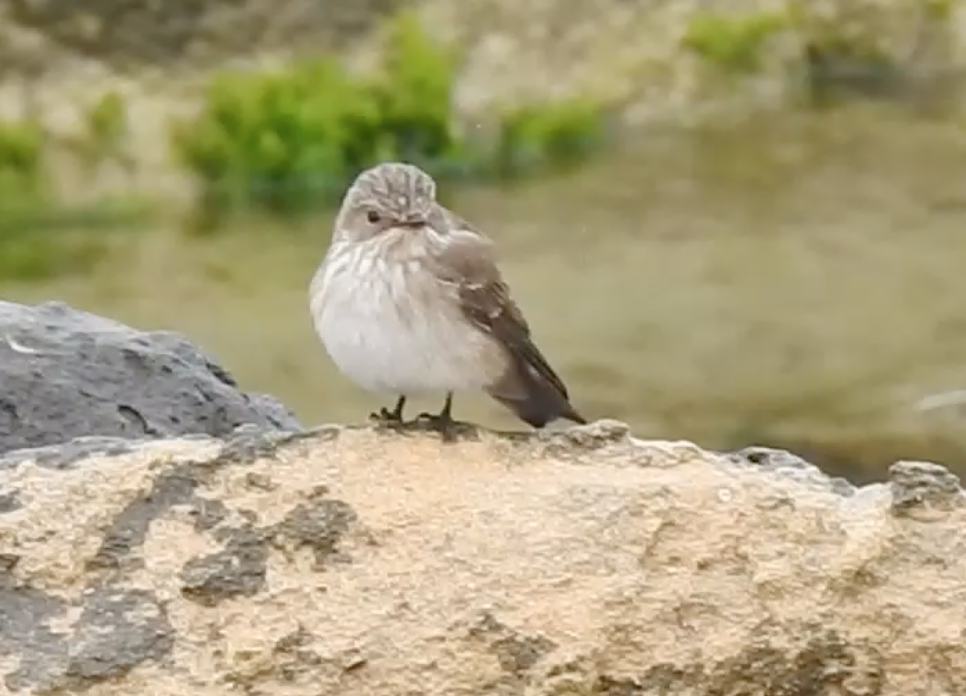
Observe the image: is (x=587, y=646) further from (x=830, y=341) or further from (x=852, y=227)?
(x=852, y=227)

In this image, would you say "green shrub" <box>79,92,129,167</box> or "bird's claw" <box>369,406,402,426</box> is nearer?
"bird's claw" <box>369,406,402,426</box>

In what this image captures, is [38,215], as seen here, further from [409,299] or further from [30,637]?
[30,637]

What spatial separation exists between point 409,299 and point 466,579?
64cm

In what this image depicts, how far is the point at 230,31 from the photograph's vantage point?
64.3ft

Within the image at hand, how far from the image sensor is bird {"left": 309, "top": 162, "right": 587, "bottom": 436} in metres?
4.54

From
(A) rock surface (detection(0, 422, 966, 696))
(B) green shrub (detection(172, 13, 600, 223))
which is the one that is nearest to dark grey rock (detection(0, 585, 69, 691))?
(A) rock surface (detection(0, 422, 966, 696))

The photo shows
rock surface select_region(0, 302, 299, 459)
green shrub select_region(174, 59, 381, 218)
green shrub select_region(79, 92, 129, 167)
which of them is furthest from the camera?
green shrub select_region(79, 92, 129, 167)

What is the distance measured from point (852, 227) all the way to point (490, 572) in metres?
11.9

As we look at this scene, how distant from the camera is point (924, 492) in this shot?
443cm

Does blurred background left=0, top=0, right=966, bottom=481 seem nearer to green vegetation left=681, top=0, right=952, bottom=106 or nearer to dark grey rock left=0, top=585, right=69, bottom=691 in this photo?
green vegetation left=681, top=0, right=952, bottom=106

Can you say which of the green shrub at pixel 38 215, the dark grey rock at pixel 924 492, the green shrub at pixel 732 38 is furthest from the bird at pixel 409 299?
the green shrub at pixel 732 38

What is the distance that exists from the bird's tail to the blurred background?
485 cm

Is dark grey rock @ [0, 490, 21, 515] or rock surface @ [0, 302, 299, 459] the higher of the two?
rock surface @ [0, 302, 299, 459]

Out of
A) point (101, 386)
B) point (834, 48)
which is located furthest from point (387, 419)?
point (834, 48)
